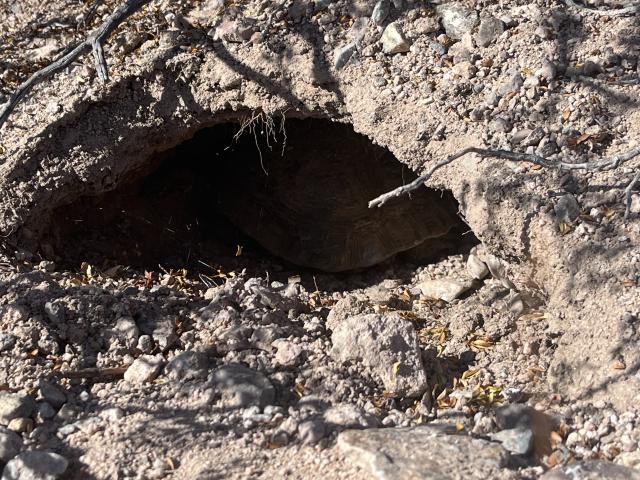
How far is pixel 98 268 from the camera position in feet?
13.8

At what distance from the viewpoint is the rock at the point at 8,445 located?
277 centimetres

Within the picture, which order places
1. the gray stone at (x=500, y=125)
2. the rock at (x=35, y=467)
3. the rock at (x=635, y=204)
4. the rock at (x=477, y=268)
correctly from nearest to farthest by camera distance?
the rock at (x=35, y=467) < the rock at (x=635, y=204) < the gray stone at (x=500, y=125) < the rock at (x=477, y=268)

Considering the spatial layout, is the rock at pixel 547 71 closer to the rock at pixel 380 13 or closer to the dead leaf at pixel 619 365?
the rock at pixel 380 13

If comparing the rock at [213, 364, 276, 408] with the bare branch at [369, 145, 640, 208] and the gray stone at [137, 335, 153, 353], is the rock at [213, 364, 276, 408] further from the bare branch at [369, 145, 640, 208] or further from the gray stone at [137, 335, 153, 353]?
the bare branch at [369, 145, 640, 208]

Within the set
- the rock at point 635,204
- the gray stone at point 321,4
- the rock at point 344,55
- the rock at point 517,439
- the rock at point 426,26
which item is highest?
the gray stone at point 321,4

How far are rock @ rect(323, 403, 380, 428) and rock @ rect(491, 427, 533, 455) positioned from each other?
0.46 metres

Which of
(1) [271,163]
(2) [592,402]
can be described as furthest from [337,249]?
(2) [592,402]

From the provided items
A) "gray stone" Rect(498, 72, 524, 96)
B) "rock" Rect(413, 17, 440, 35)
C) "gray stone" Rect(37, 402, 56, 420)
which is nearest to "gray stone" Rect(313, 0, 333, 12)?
"rock" Rect(413, 17, 440, 35)

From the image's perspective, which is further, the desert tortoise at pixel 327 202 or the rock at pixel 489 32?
the desert tortoise at pixel 327 202

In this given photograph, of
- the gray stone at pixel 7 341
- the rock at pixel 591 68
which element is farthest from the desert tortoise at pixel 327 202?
the gray stone at pixel 7 341

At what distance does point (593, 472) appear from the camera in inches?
103

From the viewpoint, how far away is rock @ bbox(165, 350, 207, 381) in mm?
3113

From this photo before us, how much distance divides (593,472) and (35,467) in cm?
195

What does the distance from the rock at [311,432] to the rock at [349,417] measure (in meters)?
0.06
